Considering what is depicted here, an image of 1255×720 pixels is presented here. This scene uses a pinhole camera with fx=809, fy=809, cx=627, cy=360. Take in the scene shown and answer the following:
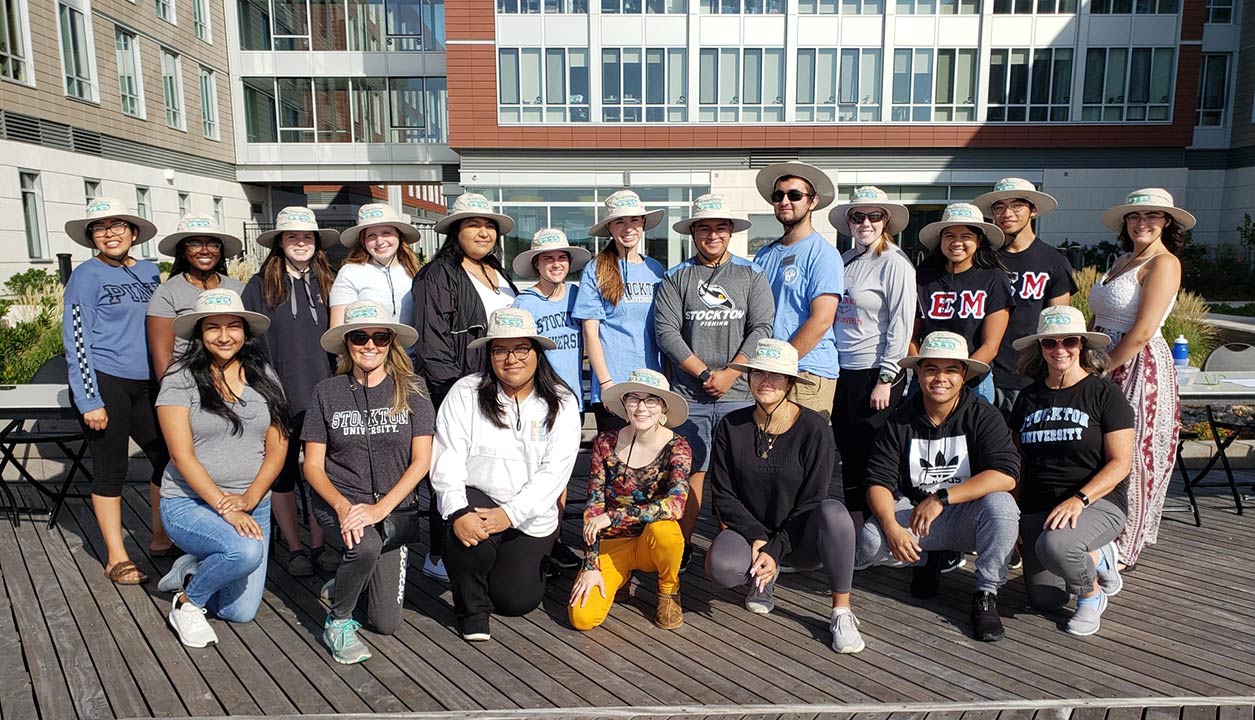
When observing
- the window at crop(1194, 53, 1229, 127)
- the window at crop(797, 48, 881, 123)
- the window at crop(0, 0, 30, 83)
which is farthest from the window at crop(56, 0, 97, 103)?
the window at crop(1194, 53, 1229, 127)

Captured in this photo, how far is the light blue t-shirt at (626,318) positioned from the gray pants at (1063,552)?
2137 mm

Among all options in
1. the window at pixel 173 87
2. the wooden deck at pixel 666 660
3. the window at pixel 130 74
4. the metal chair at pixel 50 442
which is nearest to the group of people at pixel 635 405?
the wooden deck at pixel 666 660

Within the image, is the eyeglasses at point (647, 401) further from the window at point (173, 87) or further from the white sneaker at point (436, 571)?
the window at point (173, 87)

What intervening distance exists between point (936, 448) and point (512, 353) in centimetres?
219

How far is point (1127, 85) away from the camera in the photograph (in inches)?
1001

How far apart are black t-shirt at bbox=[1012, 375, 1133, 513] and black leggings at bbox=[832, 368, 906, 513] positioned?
75 centimetres

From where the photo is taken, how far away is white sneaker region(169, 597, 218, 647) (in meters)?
3.78

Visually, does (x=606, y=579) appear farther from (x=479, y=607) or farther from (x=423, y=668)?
(x=423, y=668)

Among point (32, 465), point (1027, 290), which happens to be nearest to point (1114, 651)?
point (1027, 290)

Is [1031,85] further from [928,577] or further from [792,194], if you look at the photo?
[928,577]

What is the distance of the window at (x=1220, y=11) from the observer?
2802 cm

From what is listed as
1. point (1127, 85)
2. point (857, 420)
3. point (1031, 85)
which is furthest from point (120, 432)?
point (1127, 85)

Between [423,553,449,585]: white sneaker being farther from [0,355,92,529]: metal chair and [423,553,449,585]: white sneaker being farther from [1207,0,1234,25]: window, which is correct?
[1207,0,1234,25]: window

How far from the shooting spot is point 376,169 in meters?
29.3
